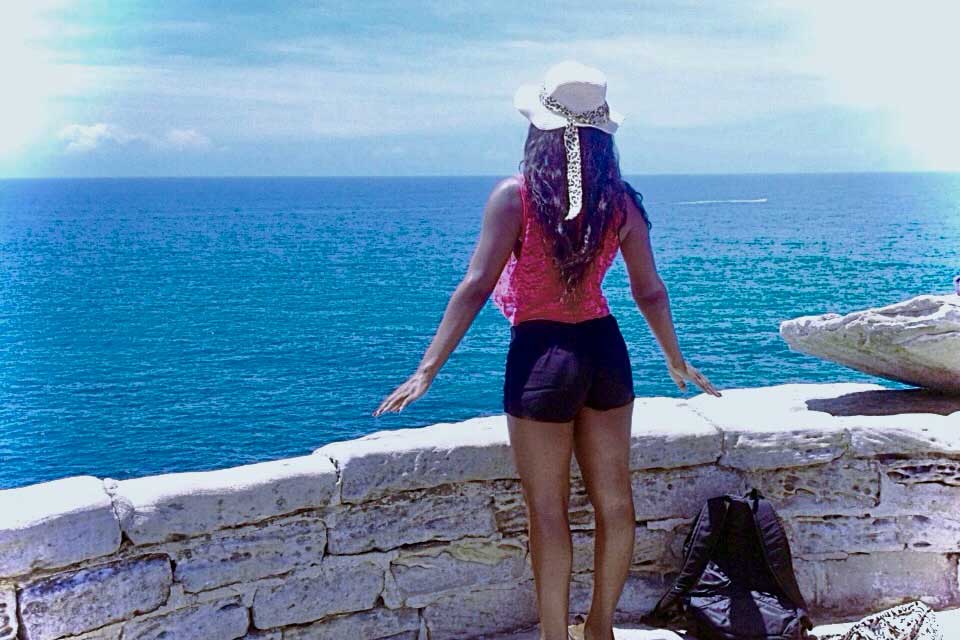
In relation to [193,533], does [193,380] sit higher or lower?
lower

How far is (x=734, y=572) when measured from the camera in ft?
13.2

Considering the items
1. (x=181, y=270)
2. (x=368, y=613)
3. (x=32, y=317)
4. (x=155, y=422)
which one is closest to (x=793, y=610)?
(x=368, y=613)

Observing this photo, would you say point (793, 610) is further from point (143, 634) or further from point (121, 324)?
point (121, 324)

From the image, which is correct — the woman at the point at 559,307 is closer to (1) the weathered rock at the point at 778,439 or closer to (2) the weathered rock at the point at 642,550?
(2) the weathered rock at the point at 642,550

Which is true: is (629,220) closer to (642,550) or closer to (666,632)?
(642,550)

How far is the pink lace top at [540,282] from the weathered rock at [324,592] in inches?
41.5

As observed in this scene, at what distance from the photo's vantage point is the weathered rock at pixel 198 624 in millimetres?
3428

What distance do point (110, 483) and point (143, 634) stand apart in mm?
496

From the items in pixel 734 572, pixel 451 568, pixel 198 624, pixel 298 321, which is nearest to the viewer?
pixel 198 624

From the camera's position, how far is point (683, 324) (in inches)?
1476

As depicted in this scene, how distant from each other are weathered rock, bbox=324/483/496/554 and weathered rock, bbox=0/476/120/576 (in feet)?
2.49

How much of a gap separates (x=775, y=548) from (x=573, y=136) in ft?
5.76

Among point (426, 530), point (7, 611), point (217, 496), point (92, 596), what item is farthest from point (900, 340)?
point (7, 611)

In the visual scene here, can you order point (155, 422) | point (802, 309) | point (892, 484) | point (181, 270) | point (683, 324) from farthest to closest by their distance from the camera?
1. point (181, 270)
2. point (802, 309)
3. point (683, 324)
4. point (155, 422)
5. point (892, 484)
